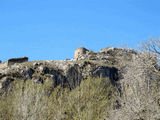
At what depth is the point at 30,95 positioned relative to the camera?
84.2 ft

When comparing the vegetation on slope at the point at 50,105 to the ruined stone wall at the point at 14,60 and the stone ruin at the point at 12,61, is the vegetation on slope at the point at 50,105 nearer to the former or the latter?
the stone ruin at the point at 12,61

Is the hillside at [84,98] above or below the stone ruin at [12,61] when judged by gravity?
A: below

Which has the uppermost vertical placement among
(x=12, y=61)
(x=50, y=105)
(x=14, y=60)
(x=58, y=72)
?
(x=14, y=60)

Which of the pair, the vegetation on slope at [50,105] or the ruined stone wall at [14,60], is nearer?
the vegetation on slope at [50,105]

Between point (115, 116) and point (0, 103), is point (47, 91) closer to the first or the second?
point (0, 103)

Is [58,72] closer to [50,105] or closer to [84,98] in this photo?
[84,98]

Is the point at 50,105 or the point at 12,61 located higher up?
the point at 12,61

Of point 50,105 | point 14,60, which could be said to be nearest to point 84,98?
point 50,105

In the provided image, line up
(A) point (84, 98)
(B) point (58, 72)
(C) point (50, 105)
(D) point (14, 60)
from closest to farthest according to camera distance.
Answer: (C) point (50, 105) < (A) point (84, 98) < (B) point (58, 72) < (D) point (14, 60)

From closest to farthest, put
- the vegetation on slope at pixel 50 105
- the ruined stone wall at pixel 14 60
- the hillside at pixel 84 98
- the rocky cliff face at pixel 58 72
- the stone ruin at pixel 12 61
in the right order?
the hillside at pixel 84 98, the vegetation on slope at pixel 50 105, the rocky cliff face at pixel 58 72, the stone ruin at pixel 12 61, the ruined stone wall at pixel 14 60

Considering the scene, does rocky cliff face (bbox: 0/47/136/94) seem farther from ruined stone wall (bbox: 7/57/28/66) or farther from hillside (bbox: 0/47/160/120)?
ruined stone wall (bbox: 7/57/28/66)

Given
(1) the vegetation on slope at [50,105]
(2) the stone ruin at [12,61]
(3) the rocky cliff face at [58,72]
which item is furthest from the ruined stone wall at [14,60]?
(1) the vegetation on slope at [50,105]

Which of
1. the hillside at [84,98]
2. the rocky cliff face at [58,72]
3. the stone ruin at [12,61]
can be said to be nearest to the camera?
the hillside at [84,98]

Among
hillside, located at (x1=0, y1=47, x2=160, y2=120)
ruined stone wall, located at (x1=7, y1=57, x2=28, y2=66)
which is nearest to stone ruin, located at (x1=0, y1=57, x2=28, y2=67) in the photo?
ruined stone wall, located at (x1=7, y1=57, x2=28, y2=66)
